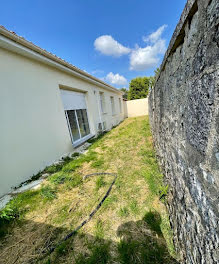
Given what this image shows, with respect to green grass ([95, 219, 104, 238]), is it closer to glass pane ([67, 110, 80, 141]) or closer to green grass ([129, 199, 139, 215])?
green grass ([129, 199, 139, 215])

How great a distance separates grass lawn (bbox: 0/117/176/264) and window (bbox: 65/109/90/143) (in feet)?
8.48

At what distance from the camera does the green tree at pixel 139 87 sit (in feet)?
60.0

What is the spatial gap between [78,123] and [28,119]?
2578mm

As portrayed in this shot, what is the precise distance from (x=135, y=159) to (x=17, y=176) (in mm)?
3140

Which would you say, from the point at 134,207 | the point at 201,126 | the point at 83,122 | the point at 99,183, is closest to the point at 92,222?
the point at 134,207

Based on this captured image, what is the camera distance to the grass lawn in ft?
4.57

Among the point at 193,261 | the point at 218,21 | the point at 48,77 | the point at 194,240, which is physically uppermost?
the point at 48,77

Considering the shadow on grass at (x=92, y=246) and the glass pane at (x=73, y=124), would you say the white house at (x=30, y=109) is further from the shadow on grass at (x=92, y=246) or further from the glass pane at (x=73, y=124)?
the shadow on grass at (x=92, y=246)

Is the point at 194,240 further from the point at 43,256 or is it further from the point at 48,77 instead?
the point at 48,77

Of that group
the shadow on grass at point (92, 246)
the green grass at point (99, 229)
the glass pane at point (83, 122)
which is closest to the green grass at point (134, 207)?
the shadow on grass at point (92, 246)

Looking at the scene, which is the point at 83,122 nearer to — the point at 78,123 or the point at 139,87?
the point at 78,123

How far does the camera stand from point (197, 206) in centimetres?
84

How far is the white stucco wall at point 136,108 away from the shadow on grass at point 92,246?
13.9 metres

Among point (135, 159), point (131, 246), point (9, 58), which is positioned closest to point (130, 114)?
point (135, 159)
